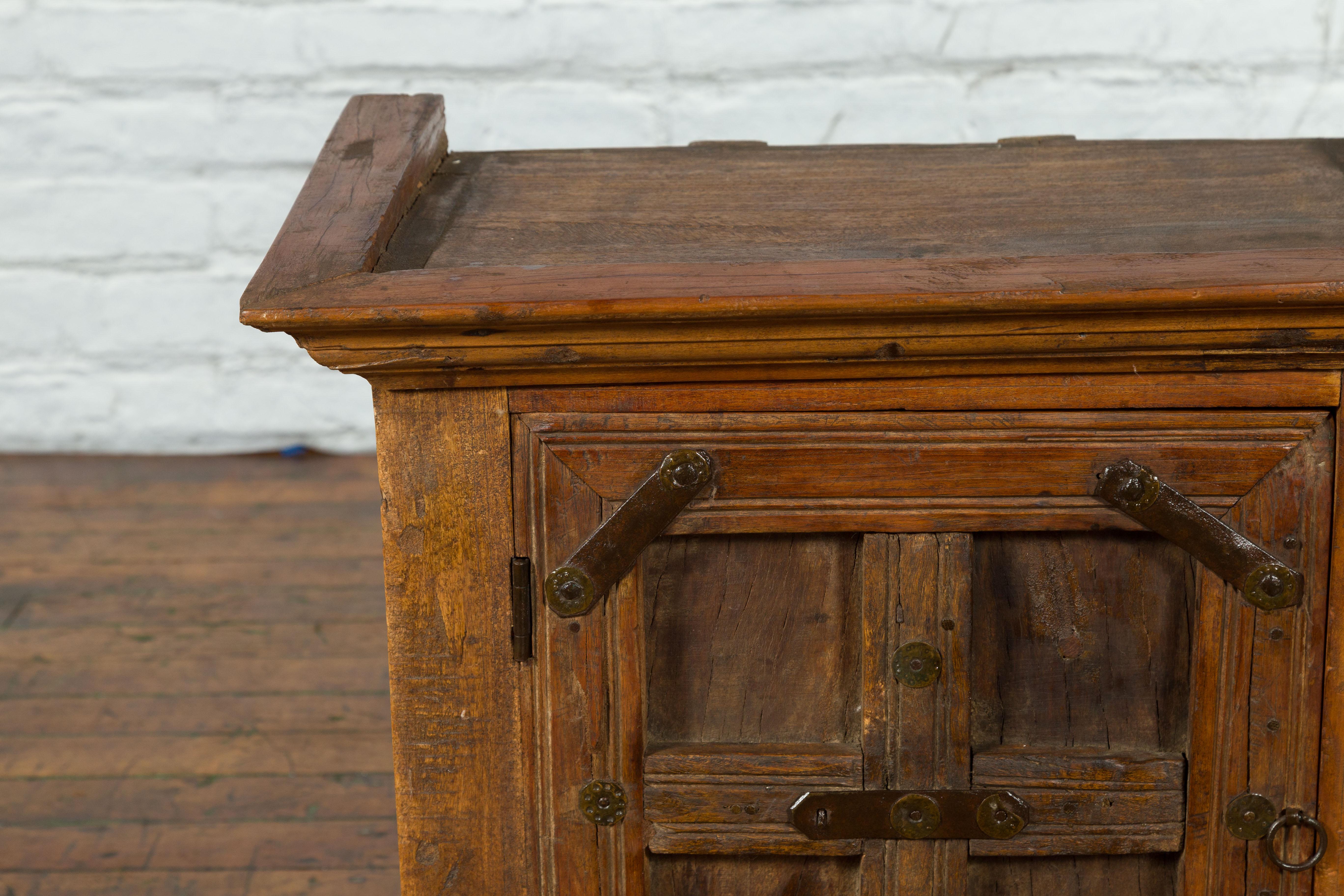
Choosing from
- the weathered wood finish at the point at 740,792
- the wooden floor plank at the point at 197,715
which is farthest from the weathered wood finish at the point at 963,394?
the wooden floor plank at the point at 197,715

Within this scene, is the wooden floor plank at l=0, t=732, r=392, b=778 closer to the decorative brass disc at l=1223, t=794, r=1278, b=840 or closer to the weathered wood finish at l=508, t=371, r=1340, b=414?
the weathered wood finish at l=508, t=371, r=1340, b=414

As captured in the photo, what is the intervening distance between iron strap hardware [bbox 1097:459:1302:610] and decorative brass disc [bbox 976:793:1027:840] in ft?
0.67

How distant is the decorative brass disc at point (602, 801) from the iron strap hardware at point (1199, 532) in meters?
0.38

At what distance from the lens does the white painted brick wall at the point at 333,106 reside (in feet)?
7.32

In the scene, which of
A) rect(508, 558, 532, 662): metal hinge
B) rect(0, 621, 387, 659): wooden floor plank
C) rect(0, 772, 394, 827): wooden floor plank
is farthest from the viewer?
rect(0, 621, 387, 659): wooden floor plank

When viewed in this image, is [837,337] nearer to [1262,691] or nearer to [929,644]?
[929,644]

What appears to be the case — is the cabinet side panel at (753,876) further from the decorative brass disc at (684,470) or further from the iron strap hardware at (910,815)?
the decorative brass disc at (684,470)

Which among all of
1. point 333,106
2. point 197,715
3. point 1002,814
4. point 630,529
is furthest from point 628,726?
point 333,106

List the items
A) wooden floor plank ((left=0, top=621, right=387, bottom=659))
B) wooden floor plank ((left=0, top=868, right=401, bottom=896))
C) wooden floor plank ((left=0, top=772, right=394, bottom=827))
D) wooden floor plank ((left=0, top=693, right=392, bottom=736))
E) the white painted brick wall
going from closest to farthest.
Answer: wooden floor plank ((left=0, top=868, right=401, bottom=896)), wooden floor plank ((left=0, top=772, right=394, bottom=827)), wooden floor plank ((left=0, top=693, right=392, bottom=736)), wooden floor plank ((left=0, top=621, right=387, bottom=659)), the white painted brick wall

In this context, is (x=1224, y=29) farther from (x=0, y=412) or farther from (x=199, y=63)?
(x=0, y=412)

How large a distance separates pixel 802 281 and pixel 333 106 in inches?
69.4

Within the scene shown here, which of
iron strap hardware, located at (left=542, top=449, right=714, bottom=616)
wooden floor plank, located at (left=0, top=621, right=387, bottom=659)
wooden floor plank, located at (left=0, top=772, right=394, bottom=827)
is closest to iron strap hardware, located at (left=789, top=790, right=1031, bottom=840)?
iron strap hardware, located at (left=542, top=449, right=714, bottom=616)

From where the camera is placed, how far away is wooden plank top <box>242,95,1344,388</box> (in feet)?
2.48

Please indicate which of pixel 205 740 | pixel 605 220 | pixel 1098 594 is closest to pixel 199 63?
pixel 205 740
